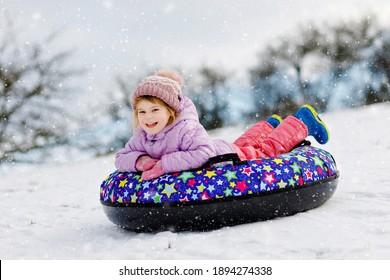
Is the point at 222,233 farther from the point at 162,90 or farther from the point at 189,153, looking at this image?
the point at 162,90

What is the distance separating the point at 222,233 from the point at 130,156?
1.07 meters

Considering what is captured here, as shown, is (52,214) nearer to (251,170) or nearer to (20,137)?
(251,170)

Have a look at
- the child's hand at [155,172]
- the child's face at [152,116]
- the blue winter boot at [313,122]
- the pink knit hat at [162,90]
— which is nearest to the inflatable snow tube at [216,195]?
the child's hand at [155,172]

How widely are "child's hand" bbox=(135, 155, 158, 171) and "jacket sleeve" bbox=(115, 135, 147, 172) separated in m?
0.03

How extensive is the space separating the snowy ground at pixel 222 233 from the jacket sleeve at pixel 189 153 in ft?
1.78

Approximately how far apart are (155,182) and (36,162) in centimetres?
1066

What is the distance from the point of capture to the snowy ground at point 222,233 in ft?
10.6

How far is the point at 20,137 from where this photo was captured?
524 inches

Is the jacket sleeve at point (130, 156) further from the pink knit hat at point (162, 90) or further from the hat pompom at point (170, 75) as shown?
the hat pompom at point (170, 75)

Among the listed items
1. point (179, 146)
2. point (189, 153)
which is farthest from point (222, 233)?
point (179, 146)

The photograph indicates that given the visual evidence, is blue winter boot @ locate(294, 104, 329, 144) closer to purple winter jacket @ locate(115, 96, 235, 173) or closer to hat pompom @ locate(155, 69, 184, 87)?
purple winter jacket @ locate(115, 96, 235, 173)

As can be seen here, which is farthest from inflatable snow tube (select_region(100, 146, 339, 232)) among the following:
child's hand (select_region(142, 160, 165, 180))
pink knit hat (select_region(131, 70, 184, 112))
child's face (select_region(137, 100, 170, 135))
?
pink knit hat (select_region(131, 70, 184, 112))

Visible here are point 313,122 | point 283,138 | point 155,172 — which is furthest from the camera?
point 313,122

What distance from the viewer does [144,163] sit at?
13.7ft
